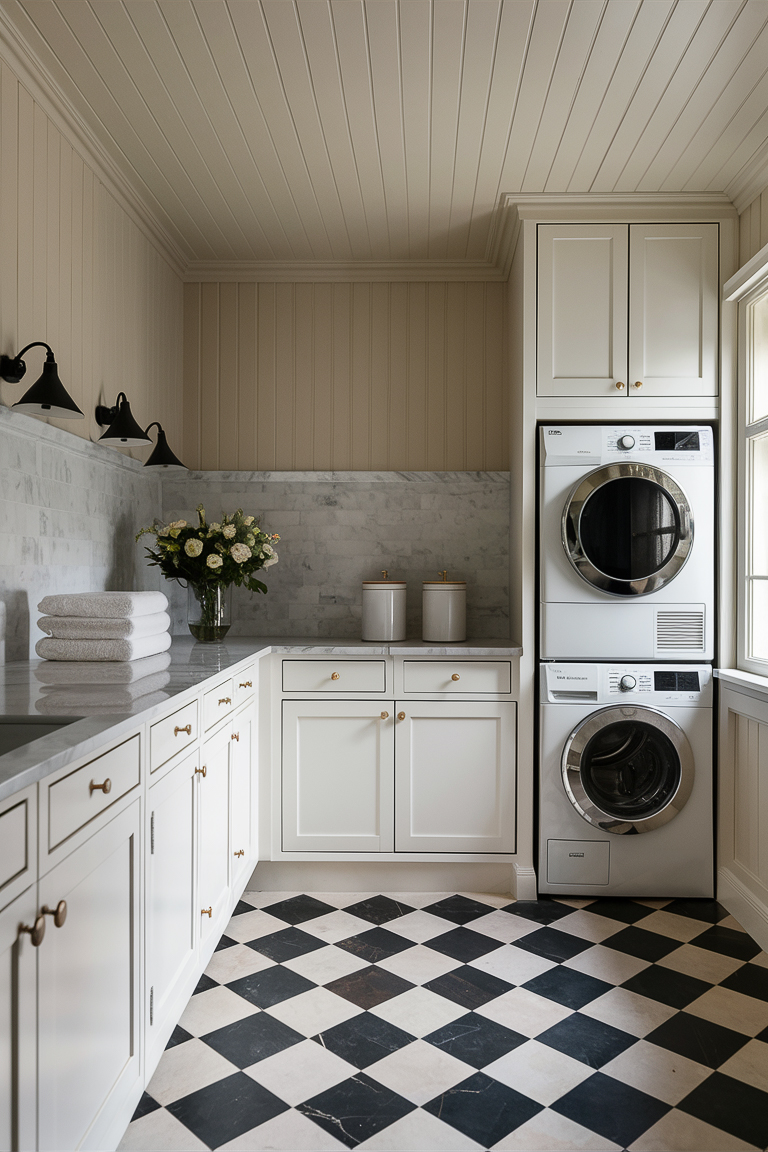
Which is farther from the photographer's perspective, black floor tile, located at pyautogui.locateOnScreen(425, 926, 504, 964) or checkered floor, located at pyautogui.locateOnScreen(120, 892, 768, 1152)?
black floor tile, located at pyautogui.locateOnScreen(425, 926, 504, 964)

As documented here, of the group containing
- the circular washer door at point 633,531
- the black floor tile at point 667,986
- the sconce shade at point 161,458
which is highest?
the sconce shade at point 161,458

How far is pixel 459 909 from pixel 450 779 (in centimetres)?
46

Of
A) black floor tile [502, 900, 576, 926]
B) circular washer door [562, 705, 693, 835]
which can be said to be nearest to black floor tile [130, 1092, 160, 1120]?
black floor tile [502, 900, 576, 926]

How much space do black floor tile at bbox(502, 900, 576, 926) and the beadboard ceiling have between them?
103 inches

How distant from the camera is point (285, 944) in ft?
→ 8.16

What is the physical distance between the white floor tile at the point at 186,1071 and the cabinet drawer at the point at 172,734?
2.50 ft

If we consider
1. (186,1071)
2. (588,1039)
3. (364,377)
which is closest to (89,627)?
(186,1071)

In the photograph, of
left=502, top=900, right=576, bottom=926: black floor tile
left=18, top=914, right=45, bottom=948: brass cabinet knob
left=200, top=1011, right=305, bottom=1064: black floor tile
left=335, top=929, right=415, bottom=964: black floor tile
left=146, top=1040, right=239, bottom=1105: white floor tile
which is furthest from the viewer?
left=502, top=900, right=576, bottom=926: black floor tile

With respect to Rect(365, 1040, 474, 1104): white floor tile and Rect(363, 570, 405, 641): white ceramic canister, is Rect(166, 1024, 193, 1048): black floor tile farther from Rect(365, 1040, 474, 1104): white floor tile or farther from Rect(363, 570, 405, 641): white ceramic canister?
Rect(363, 570, 405, 641): white ceramic canister

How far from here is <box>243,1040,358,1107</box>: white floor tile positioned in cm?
175

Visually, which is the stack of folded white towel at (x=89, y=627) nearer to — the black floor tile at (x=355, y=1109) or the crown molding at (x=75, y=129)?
the black floor tile at (x=355, y=1109)

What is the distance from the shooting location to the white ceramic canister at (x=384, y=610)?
317cm

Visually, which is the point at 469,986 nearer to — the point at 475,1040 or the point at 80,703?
the point at 475,1040

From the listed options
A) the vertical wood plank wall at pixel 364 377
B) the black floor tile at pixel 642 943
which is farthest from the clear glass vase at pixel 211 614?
the black floor tile at pixel 642 943
